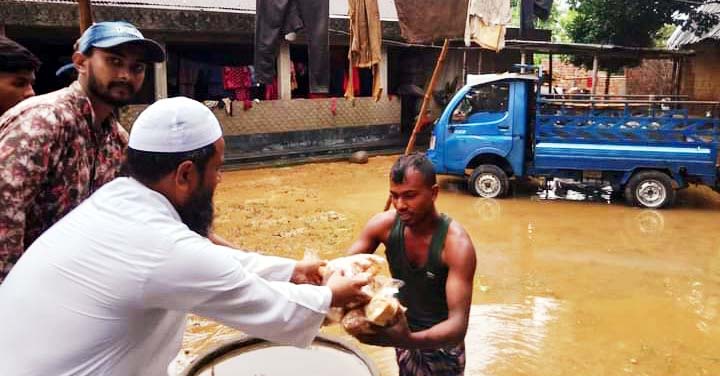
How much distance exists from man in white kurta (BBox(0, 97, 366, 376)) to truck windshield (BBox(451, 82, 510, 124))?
8.77 meters

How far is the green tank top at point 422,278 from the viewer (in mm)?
2568

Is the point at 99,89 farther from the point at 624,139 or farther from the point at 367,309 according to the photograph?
the point at 624,139

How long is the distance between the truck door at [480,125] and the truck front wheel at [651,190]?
80.9 inches

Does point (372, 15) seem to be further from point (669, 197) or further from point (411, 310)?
point (669, 197)

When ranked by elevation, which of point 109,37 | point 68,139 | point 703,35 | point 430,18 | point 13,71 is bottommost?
point 68,139

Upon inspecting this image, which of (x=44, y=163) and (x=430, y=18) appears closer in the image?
(x=44, y=163)

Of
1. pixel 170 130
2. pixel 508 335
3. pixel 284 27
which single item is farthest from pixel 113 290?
pixel 284 27

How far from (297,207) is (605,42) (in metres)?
11.1

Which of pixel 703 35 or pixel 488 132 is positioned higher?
pixel 703 35

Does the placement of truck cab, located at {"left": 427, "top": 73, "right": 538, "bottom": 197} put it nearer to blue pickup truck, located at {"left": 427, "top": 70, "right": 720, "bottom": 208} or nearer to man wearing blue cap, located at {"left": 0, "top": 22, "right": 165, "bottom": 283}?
blue pickup truck, located at {"left": 427, "top": 70, "right": 720, "bottom": 208}

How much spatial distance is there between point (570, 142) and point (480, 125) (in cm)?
149

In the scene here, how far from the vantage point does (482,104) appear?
1010 centimetres

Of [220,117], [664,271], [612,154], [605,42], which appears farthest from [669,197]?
[220,117]

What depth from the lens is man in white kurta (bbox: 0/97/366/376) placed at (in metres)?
1.59
